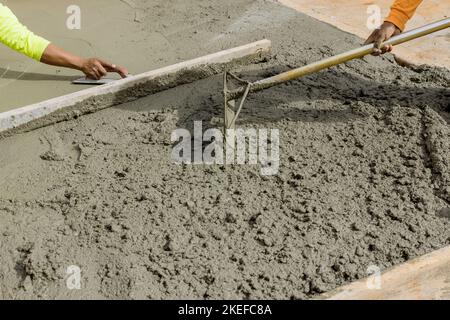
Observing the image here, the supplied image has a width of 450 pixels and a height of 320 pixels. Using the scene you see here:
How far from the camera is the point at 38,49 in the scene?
3.59 m

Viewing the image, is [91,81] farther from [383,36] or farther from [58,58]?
[383,36]

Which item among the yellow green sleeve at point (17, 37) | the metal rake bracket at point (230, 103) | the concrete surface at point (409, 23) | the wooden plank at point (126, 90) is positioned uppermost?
the concrete surface at point (409, 23)

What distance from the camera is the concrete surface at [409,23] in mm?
4129

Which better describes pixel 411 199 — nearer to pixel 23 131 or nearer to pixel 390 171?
pixel 390 171

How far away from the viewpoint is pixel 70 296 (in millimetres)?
2379

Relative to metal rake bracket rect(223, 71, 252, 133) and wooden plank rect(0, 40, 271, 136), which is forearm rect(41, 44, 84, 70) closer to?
wooden plank rect(0, 40, 271, 136)

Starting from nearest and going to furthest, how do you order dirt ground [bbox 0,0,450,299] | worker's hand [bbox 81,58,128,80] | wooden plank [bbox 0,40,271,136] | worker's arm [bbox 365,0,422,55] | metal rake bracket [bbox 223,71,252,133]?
1. dirt ground [bbox 0,0,450,299]
2. metal rake bracket [bbox 223,71,252,133]
3. worker's arm [bbox 365,0,422,55]
4. wooden plank [bbox 0,40,271,136]
5. worker's hand [bbox 81,58,128,80]

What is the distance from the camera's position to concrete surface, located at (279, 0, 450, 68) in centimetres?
413

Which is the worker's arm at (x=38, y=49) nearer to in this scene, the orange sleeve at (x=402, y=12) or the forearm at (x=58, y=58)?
the forearm at (x=58, y=58)

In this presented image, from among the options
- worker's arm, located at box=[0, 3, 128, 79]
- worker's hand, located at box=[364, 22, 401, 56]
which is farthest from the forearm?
worker's hand, located at box=[364, 22, 401, 56]

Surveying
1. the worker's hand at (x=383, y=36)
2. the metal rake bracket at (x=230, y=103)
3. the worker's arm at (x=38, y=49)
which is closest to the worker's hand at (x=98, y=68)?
the worker's arm at (x=38, y=49)

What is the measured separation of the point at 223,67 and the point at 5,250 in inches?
76.7

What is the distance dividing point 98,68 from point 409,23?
2.35 meters

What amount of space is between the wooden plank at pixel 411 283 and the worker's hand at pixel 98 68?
2.13 m
